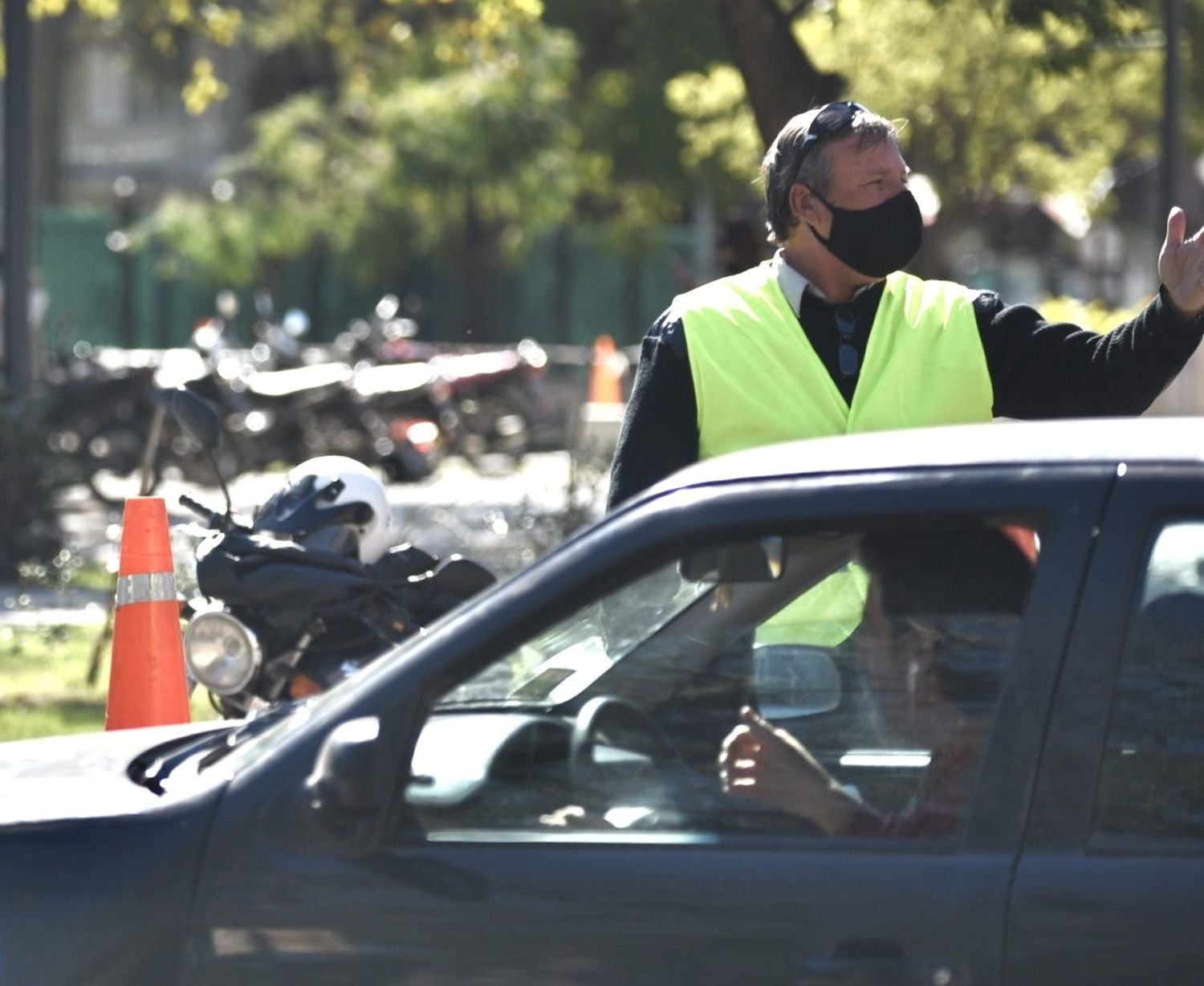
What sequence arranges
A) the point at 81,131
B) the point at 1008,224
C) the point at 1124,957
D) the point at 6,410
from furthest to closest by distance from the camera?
the point at 81,131
the point at 1008,224
the point at 6,410
the point at 1124,957

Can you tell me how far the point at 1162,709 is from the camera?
3002mm

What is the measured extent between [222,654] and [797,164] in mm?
2141

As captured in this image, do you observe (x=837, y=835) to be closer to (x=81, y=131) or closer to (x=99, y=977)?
(x=99, y=977)

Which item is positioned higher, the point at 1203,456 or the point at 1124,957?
the point at 1203,456

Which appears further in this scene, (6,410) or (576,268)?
(576,268)

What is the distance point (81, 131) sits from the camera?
4984 cm

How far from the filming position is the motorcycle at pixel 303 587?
5879 millimetres

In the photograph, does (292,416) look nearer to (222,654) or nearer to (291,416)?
(291,416)

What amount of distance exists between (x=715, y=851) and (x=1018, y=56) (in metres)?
16.2

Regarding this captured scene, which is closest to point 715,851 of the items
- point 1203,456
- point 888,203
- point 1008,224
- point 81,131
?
point 1203,456

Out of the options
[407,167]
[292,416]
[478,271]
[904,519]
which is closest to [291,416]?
[292,416]

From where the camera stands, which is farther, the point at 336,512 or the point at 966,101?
the point at 966,101

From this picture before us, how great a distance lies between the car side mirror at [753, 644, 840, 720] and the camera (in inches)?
124

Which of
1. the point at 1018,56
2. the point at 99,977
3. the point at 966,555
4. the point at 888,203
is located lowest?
the point at 99,977
